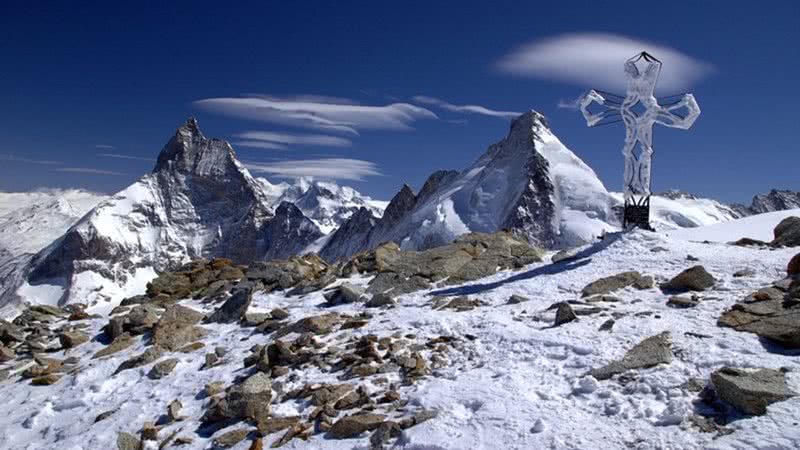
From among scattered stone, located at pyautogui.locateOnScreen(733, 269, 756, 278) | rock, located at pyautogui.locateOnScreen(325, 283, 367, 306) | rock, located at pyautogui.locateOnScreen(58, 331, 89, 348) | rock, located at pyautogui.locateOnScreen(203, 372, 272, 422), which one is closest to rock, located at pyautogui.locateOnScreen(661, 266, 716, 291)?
scattered stone, located at pyautogui.locateOnScreen(733, 269, 756, 278)

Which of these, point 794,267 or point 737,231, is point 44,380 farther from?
point 737,231

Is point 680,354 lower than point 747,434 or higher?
higher

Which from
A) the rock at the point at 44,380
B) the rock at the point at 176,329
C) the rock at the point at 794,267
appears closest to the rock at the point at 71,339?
the rock at the point at 44,380

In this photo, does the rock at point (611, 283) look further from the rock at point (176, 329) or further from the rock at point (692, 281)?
the rock at point (176, 329)

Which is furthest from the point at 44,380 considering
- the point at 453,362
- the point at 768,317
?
the point at 768,317

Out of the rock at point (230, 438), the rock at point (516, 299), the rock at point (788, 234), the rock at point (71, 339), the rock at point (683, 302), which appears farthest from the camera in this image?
the rock at point (788, 234)

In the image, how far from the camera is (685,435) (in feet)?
27.6

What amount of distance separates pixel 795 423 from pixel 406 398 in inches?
249

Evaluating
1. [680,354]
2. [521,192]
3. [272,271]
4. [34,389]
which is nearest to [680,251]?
[680,354]

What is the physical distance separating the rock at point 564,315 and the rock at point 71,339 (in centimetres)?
1543

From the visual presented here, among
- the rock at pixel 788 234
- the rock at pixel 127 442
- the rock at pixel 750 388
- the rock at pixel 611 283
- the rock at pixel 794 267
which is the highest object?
the rock at pixel 788 234

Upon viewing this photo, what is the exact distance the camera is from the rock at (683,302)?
45.2ft

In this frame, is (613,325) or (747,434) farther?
(613,325)

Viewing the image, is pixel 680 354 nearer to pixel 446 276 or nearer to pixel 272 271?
pixel 446 276
